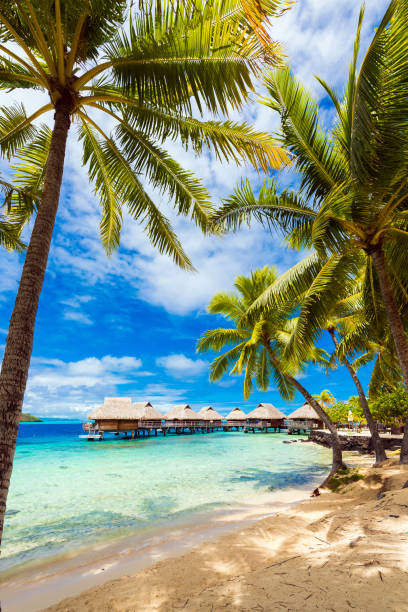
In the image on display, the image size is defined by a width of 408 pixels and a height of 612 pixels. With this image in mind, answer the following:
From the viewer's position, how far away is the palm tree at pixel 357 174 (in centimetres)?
444

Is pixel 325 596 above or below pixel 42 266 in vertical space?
below

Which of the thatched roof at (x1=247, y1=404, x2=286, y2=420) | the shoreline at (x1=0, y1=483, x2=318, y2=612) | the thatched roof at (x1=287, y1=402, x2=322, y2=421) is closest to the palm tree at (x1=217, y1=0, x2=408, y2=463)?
the shoreline at (x1=0, y1=483, x2=318, y2=612)

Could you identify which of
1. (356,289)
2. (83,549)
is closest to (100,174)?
(83,549)

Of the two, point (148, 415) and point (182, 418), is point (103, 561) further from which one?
point (182, 418)

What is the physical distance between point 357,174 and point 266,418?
4321 cm

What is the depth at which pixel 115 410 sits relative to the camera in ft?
111

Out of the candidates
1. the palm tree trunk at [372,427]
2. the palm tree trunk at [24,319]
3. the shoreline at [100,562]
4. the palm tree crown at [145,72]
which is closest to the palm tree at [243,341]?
the palm tree trunk at [372,427]

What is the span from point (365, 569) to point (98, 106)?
5.91 m

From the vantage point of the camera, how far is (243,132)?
15.9 ft

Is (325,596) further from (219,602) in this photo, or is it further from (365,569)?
(219,602)

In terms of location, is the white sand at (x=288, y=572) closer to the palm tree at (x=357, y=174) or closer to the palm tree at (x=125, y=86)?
the palm tree at (x=125, y=86)

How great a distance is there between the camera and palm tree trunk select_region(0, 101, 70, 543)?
255 centimetres

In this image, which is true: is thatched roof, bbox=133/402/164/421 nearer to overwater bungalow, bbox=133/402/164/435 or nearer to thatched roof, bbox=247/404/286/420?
overwater bungalow, bbox=133/402/164/435

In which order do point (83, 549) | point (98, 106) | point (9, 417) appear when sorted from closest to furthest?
point (9, 417), point (98, 106), point (83, 549)
